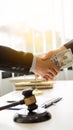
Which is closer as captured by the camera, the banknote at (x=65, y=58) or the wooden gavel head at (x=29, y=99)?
the wooden gavel head at (x=29, y=99)

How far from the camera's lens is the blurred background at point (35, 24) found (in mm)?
2338

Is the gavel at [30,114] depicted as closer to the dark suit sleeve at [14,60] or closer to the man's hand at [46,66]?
the dark suit sleeve at [14,60]

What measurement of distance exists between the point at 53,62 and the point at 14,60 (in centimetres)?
22

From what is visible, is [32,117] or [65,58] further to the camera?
[65,58]

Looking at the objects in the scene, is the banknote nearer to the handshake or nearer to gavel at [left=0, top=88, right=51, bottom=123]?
the handshake

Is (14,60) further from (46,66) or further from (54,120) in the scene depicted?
(54,120)

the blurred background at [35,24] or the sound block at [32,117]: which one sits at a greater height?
the blurred background at [35,24]

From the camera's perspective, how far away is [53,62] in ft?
3.95

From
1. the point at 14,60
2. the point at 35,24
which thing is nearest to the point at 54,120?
the point at 14,60

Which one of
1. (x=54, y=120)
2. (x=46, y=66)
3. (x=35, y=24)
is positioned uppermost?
(x=35, y=24)

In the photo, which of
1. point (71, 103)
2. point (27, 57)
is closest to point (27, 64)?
point (27, 57)

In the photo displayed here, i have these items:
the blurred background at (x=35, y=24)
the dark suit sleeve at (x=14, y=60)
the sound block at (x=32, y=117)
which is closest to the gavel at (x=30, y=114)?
the sound block at (x=32, y=117)

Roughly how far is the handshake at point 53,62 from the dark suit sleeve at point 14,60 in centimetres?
9

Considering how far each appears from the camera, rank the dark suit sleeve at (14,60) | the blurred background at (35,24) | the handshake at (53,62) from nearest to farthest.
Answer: the dark suit sleeve at (14,60) < the handshake at (53,62) < the blurred background at (35,24)
